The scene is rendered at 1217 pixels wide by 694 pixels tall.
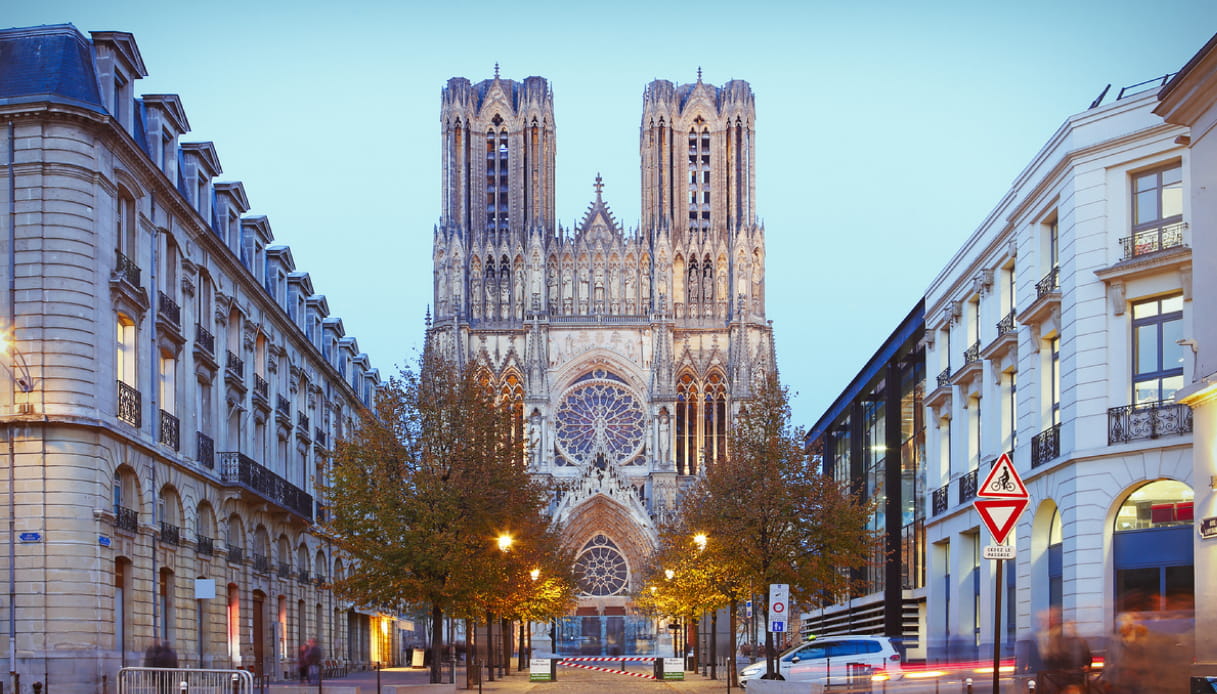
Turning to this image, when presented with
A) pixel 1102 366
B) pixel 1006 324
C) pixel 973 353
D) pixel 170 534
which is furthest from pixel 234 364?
pixel 1102 366

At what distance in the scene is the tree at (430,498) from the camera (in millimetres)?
38250

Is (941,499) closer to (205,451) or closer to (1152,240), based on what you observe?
(1152,240)

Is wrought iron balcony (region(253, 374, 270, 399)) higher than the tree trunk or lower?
higher

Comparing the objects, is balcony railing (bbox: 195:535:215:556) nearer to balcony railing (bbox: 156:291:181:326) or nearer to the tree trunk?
balcony railing (bbox: 156:291:181:326)

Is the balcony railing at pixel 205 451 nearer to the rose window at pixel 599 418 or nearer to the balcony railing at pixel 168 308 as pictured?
the balcony railing at pixel 168 308

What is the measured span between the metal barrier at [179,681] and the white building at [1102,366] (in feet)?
41.0

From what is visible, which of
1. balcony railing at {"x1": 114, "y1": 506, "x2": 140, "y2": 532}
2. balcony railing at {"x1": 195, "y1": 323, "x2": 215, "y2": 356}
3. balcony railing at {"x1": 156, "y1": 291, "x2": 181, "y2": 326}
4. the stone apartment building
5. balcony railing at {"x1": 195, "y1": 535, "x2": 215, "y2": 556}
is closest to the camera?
the stone apartment building

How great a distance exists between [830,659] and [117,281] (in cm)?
1837

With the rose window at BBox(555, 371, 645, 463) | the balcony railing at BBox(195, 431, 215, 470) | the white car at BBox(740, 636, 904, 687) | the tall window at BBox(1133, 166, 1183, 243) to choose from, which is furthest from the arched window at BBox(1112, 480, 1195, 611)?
the rose window at BBox(555, 371, 645, 463)

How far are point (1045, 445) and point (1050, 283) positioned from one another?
326 centimetres

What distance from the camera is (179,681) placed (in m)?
24.4

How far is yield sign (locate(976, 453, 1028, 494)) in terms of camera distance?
53.2 feet

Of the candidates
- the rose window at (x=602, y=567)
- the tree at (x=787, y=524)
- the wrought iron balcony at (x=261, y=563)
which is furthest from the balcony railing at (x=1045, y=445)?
the rose window at (x=602, y=567)

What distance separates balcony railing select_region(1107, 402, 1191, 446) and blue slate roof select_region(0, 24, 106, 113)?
19899 mm
